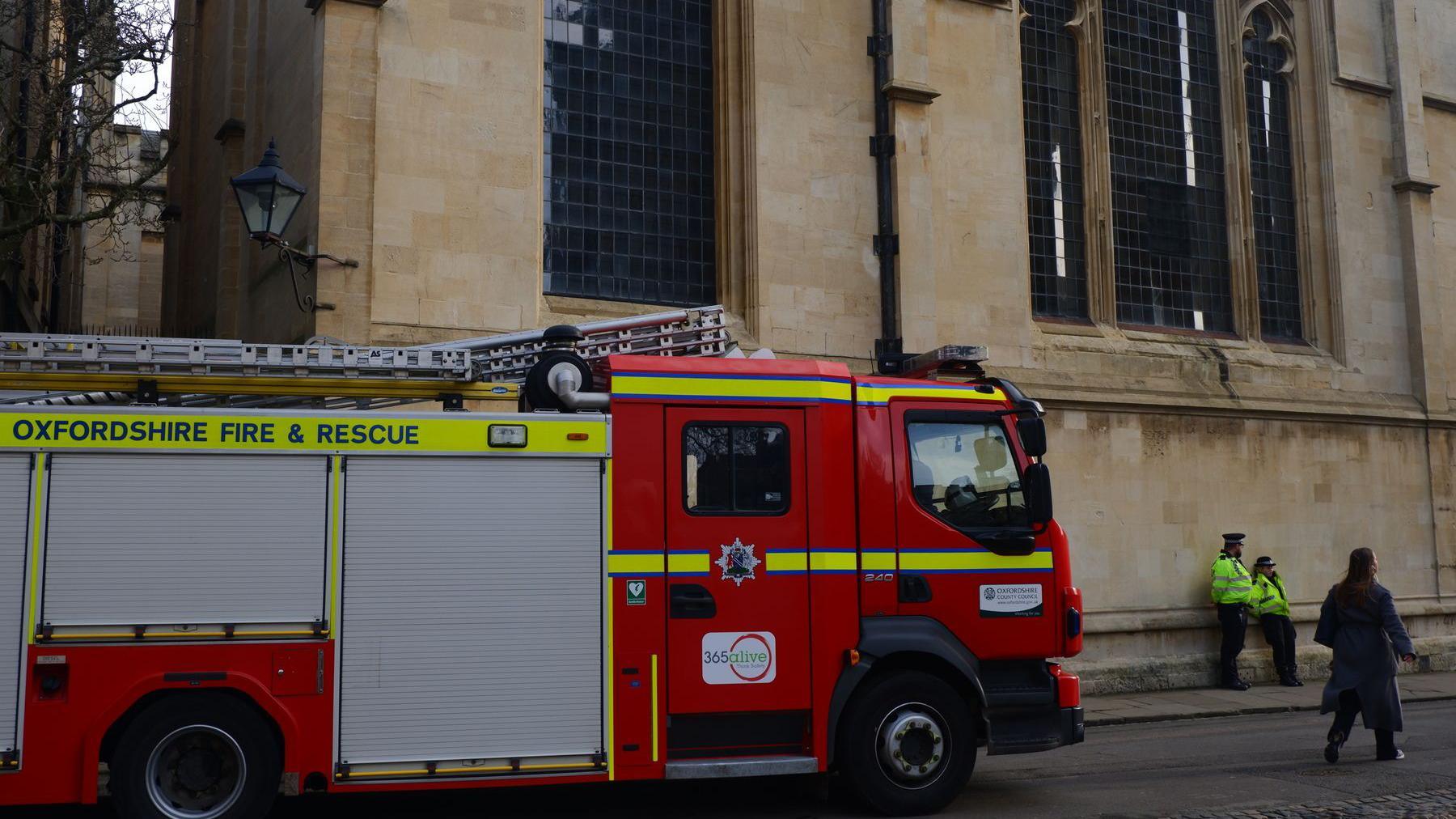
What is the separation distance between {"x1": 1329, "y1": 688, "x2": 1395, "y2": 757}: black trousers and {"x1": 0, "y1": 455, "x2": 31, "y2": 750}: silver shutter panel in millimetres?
9410

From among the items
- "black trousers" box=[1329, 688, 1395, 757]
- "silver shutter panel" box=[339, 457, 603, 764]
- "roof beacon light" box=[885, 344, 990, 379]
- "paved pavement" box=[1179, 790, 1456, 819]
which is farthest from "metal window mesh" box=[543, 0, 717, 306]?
"paved pavement" box=[1179, 790, 1456, 819]

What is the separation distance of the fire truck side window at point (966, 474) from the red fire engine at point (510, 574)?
0.7 inches

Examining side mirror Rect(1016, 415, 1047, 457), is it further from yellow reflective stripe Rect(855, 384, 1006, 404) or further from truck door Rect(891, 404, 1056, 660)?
yellow reflective stripe Rect(855, 384, 1006, 404)

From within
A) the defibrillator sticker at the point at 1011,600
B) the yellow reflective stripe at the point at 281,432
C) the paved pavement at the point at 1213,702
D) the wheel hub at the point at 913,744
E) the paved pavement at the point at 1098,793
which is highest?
the yellow reflective stripe at the point at 281,432

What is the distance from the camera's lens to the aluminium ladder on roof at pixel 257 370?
7.39 meters

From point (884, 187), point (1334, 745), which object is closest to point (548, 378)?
point (1334, 745)

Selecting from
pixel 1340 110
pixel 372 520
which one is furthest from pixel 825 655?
pixel 1340 110

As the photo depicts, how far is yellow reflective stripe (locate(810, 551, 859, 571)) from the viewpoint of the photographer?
8.12 meters

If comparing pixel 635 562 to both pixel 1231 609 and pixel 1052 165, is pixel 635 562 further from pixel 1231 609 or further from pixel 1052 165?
pixel 1052 165

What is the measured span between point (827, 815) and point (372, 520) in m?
3.45

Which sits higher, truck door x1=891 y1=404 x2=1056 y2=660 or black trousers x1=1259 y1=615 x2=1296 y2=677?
truck door x1=891 y1=404 x2=1056 y2=660

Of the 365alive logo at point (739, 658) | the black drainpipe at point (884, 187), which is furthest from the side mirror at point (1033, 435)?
the black drainpipe at point (884, 187)

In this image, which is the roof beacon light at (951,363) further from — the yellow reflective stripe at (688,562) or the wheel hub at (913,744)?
the wheel hub at (913,744)

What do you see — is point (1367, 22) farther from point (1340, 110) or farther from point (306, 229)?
point (306, 229)
